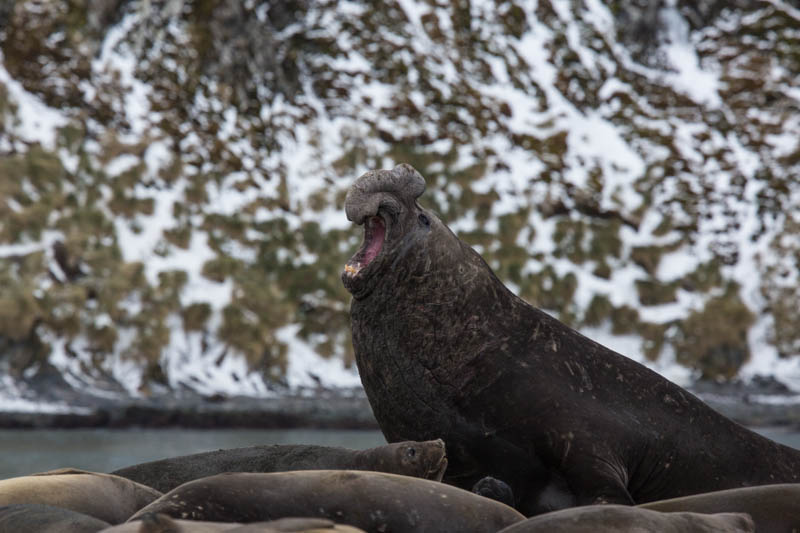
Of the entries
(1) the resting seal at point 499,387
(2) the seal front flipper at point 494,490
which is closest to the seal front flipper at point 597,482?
(1) the resting seal at point 499,387

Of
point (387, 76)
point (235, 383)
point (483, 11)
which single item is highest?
point (483, 11)

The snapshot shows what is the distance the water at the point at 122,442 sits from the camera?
44.5 feet

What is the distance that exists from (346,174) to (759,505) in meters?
27.4

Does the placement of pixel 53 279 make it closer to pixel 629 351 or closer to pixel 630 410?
pixel 629 351

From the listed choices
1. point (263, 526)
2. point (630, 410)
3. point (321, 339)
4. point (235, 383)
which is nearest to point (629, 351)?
point (321, 339)

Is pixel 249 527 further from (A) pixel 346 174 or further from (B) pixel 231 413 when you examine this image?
(A) pixel 346 174

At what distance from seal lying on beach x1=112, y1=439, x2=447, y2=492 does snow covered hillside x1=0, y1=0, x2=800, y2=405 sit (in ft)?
56.0

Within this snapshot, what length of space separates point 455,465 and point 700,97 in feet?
114

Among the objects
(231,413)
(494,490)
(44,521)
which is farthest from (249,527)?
(231,413)

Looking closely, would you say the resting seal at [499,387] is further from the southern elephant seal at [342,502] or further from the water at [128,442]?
the water at [128,442]

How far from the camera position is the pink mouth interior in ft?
15.0

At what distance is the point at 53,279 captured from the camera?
24047 mm

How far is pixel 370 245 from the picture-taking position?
4605 mm

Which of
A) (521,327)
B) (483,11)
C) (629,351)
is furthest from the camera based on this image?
(483,11)
